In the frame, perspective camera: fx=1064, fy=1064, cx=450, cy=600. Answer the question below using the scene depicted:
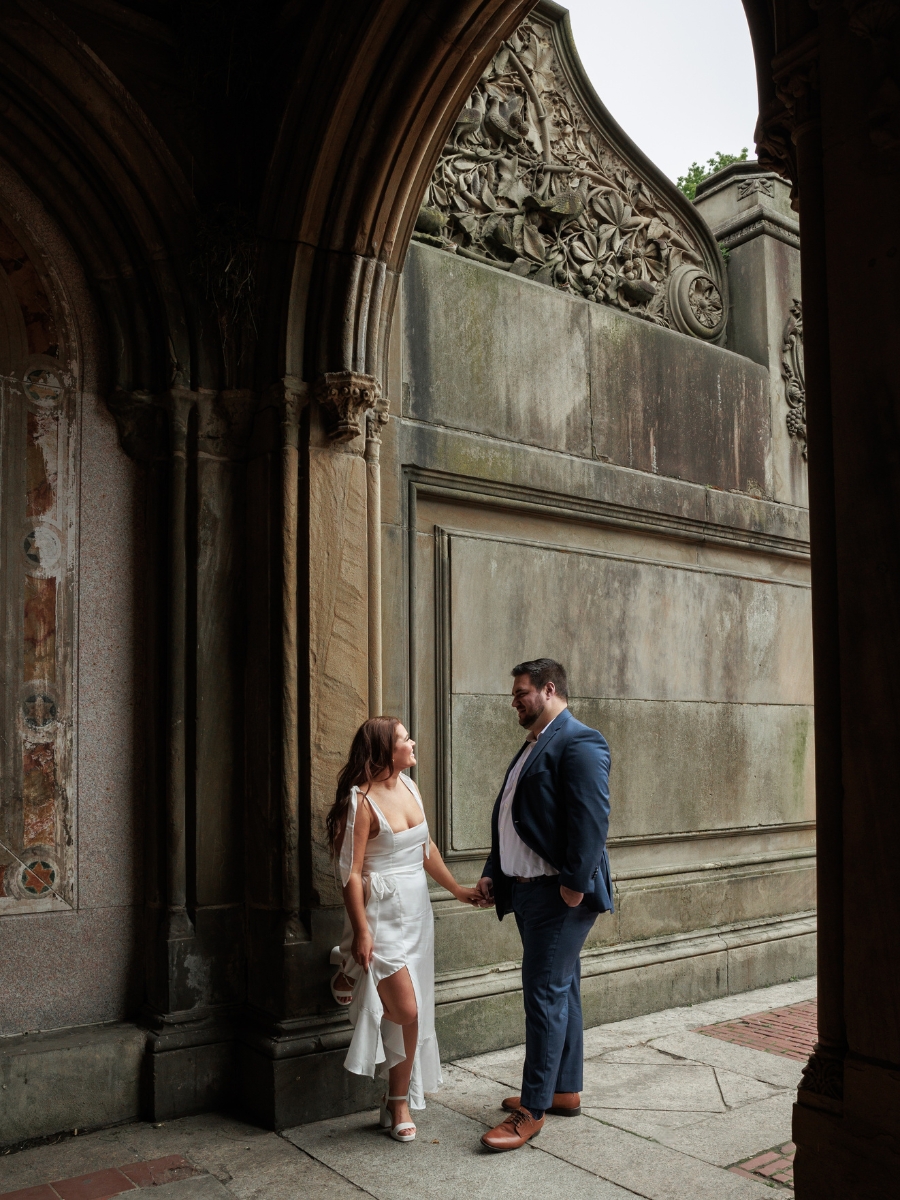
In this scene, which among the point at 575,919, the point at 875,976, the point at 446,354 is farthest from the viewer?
the point at 446,354

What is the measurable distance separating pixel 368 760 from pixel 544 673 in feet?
2.66

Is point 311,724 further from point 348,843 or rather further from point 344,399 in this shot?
point 344,399

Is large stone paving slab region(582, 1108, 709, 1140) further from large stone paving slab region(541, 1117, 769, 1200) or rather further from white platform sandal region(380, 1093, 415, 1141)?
white platform sandal region(380, 1093, 415, 1141)

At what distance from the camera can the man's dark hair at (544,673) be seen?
438 cm

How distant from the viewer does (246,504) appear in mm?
4801

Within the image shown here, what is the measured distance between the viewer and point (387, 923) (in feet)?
13.3

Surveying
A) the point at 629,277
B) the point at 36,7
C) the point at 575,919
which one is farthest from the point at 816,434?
the point at 629,277

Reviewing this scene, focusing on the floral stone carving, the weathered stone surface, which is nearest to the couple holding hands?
the weathered stone surface

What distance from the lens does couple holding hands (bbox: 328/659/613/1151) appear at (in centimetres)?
400

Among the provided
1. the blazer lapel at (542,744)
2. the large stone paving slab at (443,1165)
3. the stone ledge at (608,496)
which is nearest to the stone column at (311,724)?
the large stone paving slab at (443,1165)

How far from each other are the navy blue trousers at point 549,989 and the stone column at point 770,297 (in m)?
4.06

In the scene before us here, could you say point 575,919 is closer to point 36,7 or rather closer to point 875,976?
point 875,976

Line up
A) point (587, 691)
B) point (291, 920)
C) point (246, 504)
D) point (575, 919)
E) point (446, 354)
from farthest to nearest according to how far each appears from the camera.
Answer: point (587, 691) → point (446, 354) → point (246, 504) → point (291, 920) → point (575, 919)

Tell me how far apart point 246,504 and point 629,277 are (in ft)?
10.6
